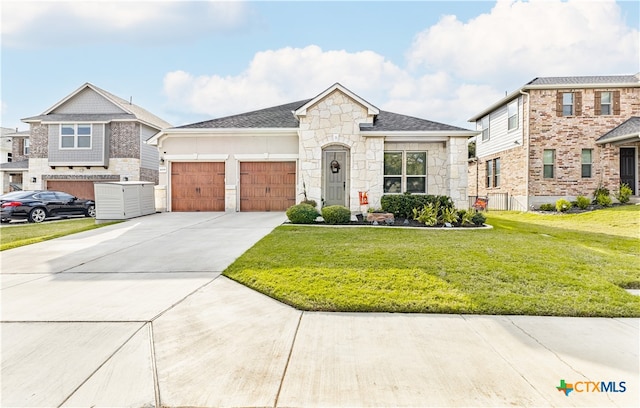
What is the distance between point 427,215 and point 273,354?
8.87m

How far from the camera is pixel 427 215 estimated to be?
1070cm

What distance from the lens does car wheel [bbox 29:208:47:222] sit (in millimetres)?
14727

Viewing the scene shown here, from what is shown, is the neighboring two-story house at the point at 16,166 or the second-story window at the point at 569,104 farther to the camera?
the neighboring two-story house at the point at 16,166

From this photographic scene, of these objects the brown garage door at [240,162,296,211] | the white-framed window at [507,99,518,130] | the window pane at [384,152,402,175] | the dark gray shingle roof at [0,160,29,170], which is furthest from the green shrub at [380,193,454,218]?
the dark gray shingle roof at [0,160,29,170]

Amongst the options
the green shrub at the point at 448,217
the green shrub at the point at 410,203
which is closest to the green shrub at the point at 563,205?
the green shrub at the point at 410,203

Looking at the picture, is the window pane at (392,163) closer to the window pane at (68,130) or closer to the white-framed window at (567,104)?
the white-framed window at (567,104)

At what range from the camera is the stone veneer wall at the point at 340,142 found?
13141 mm

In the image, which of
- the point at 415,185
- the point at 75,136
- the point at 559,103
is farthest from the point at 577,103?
the point at 75,136

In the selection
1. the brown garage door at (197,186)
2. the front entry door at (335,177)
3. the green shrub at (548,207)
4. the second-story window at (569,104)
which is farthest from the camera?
the second-story window at (569,104)

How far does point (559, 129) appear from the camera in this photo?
55.2ft

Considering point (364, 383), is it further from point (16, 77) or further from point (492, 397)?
point (16, 77)

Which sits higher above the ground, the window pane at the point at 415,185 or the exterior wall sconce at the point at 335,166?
the exterior wall sconce at the point at 335,166

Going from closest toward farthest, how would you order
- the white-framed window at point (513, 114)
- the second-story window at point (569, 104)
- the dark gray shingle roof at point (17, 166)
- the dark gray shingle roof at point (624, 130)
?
1. the dark gray shingle roof at point (624, 130)
2. the second-story window at point (569, 104)
3. the white-framed window at point (513, 114)
4. the dark gray shingle roof at point (17, 166)

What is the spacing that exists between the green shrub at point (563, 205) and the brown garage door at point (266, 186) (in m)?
13.1
